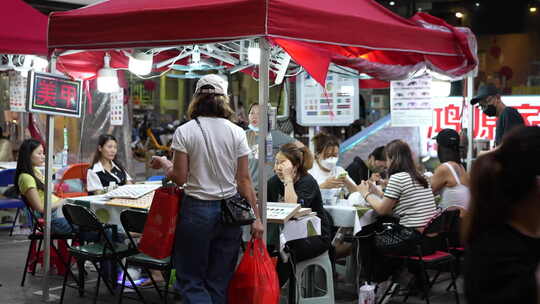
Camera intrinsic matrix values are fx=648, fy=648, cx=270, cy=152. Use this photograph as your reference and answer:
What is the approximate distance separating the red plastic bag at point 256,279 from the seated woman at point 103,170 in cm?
275

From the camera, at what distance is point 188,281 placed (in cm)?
413

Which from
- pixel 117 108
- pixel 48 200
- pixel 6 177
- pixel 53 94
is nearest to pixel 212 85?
pixel 53 94

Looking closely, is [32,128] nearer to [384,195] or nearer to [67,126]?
[67,126]

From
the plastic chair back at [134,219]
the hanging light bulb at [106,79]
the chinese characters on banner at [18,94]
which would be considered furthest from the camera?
the chinese characters on banner at [18,94]

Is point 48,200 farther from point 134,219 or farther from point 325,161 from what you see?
point 325,161

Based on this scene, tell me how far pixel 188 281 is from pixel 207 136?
3.06ft

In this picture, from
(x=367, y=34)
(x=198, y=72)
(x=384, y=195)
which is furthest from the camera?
(x=198, y=72)

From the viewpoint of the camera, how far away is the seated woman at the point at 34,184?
6.10 m

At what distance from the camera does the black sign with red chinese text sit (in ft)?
17.6

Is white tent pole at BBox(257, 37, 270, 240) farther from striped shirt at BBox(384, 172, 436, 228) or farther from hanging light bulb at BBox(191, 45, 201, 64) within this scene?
hanging light bulb at BBox(191, 45, 201, 64)

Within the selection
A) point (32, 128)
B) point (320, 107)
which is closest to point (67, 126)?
point (32, 128)

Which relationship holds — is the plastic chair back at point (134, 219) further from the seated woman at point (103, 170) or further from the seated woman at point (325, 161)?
the seated woman at point (325, 161)

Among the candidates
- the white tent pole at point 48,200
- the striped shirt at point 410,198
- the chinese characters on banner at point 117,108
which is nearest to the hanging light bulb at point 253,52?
the white tent pole at point 48,200

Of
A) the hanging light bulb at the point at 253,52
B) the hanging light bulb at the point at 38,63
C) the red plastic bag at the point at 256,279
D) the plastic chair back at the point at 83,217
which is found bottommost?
the red plastic bag at the point at 256,279
